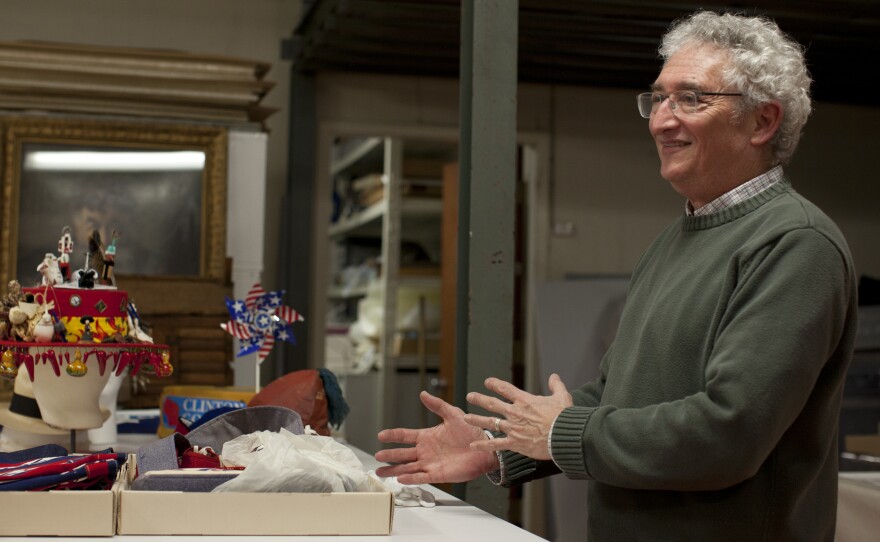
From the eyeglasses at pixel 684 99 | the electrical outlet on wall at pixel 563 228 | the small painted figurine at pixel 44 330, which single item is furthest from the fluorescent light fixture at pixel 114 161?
the electrical outlet on wall at pixel 563 228

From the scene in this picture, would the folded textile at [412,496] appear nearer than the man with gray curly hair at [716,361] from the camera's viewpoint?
No

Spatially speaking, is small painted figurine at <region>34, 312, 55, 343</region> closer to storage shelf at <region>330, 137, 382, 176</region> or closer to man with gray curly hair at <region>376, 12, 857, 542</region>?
man with gray curly hair at <region>376, 12, 857, 542</region>

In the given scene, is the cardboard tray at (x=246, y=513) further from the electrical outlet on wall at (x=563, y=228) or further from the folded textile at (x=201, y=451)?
the electrical outlet on wall at (x=563, y=228)

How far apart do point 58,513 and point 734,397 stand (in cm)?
97

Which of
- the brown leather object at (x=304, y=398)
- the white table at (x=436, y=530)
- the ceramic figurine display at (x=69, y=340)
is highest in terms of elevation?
the ceramic figurine display at (x=69, y=340)

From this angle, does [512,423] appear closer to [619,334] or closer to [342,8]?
[619,334]

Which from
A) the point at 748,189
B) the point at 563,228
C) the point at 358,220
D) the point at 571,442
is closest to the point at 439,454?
the point at 571,442

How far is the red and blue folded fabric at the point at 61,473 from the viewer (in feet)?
4.98

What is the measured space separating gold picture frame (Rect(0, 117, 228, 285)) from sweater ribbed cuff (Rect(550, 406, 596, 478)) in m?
2.67

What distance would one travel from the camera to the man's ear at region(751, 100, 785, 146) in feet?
5.95

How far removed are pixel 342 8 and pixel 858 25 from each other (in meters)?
2.61

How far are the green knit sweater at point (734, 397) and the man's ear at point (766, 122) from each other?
0.09m

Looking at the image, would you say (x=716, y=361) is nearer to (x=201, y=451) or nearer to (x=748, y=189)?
(x=748, y=189)

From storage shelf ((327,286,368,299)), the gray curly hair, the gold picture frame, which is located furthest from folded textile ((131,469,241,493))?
storage shelf ((327,286,368,299))
